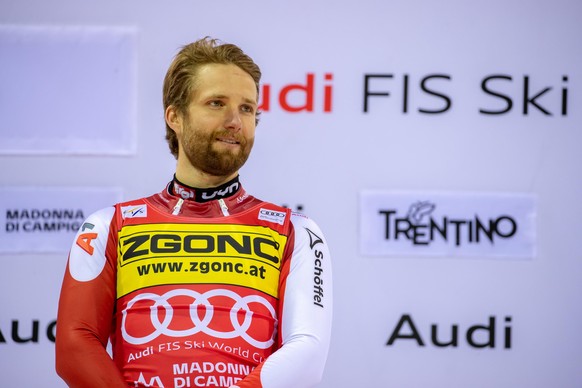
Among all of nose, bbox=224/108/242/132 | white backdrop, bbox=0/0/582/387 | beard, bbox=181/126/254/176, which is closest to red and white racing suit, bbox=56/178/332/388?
beard, bbox=181/126/254/176

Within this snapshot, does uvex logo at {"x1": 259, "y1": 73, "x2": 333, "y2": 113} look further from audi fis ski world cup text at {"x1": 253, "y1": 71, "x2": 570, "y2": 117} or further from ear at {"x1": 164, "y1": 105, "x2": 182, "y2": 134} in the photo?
ear at {"x1": 164, "y1": 105, "x2": 182, "y2": 134}

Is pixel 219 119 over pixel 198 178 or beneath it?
over

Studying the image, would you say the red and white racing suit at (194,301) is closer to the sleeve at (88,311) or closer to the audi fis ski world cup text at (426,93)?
the sleeve at (88,311)

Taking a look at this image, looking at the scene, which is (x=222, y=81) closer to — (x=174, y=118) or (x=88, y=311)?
(x=174, y=118)

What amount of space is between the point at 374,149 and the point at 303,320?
1661 mm

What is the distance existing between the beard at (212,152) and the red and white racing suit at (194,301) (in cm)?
11

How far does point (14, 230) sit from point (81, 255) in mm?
1605

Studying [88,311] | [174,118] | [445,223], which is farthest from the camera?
[445,223]

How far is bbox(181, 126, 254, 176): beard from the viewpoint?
2.02 m

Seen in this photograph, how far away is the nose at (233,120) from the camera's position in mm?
2008

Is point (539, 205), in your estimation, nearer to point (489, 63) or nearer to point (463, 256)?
point (463, 256)

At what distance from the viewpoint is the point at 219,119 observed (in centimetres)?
201

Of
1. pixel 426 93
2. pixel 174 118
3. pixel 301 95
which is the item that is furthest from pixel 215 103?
pixel 426 93

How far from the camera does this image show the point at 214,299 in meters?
1.93
